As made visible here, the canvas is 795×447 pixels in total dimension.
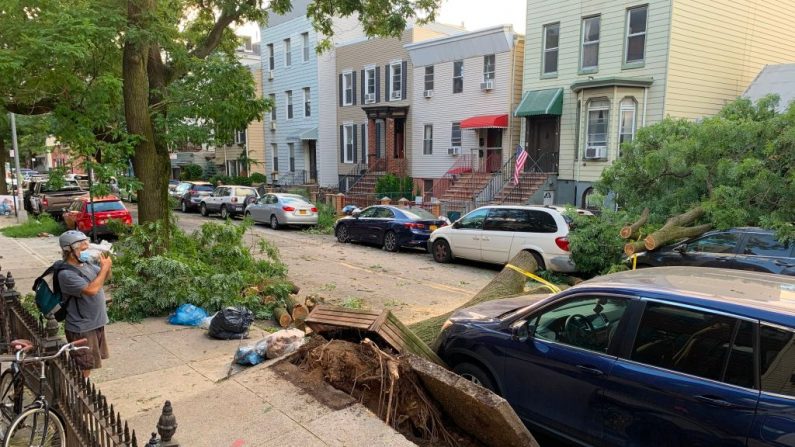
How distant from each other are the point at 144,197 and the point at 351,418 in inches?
263

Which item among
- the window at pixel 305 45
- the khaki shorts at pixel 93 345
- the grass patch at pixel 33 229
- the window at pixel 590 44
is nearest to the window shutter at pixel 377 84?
the window at pixel 305 45

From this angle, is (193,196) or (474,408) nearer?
(474,408)

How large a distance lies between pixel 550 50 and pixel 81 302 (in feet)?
64.8

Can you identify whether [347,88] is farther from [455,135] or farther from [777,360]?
[777,360]

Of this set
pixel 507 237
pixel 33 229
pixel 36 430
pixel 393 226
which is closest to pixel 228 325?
pixel 36 430

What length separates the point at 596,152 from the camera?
19953 mm

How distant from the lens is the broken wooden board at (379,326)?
5543 mm

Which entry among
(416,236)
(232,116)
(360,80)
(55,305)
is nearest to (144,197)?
(232,116)

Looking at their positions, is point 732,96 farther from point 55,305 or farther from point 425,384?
point 55,305

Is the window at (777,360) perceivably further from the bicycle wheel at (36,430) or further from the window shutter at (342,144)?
the window shutter at (342,144)

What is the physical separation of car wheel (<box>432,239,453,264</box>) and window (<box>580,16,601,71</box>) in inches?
396

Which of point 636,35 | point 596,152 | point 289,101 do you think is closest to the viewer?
point 636,35

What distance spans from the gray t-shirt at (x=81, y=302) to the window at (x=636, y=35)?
731 inches

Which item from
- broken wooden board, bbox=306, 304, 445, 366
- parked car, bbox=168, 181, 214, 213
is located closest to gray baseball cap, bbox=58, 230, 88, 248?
broken wooden board, bbox=306, 304, 445, 366
